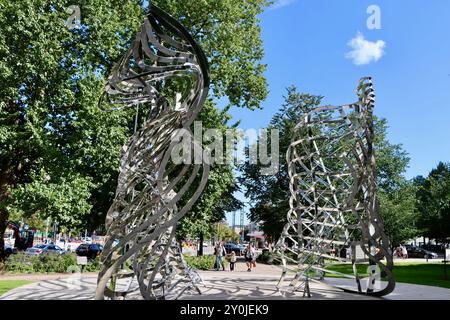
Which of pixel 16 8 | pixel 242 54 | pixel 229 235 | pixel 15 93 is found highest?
pixel 242 54

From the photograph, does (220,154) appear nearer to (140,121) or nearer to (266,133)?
(140,121)

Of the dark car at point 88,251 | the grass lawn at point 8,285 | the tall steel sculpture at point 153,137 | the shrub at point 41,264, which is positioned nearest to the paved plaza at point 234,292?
the grass lawn at point 8,285

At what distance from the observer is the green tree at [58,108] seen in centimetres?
1900

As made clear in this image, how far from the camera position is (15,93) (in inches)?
758

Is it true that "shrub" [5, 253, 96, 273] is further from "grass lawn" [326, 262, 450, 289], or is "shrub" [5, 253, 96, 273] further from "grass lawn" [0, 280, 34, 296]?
"grass lawn" [326, 262, 450, 289]

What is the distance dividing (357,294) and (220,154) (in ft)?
44.0

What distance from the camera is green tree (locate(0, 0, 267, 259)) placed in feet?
62.3

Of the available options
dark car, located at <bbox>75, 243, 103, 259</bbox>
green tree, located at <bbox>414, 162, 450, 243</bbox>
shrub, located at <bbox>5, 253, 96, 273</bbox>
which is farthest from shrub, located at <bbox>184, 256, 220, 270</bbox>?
green tree, located at <bbox>414, 162, 450, 243</bbox>

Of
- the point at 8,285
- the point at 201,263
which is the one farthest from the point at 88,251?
the point at 8,285

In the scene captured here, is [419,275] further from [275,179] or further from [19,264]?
[19,264]

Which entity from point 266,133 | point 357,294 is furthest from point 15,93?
point 266,133

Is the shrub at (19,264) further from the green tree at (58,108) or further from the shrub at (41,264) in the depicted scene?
the green tree at (58,108)

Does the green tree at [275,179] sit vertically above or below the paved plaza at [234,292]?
above

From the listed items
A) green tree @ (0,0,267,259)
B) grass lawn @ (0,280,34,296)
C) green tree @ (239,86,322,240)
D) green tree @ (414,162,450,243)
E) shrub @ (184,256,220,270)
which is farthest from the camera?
green tree @ (239,86,322,240)
